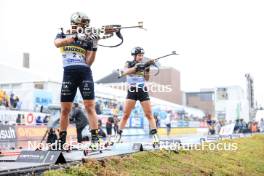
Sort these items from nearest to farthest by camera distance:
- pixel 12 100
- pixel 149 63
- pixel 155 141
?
pixel 155 141
pixel 149 63
pixel 12 100

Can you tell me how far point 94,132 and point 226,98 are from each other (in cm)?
4977

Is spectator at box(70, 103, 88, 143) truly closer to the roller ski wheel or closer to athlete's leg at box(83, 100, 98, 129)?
the roller ski wheel

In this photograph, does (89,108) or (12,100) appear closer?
(89,108)

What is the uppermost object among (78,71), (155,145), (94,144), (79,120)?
(78,71)

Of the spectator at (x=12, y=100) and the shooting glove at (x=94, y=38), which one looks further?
the spectator at (x=12, y=100)

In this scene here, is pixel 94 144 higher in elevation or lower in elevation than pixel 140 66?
lower

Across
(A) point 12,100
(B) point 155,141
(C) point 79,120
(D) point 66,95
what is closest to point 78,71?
(D) point 66,95

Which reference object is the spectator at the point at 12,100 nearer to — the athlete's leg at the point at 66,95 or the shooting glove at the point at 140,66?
the shooting glove at the point at 140,66

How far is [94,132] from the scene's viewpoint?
777 centimetres

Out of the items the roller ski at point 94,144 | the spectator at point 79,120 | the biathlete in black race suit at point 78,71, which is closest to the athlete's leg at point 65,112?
the biathlete in black race suit at point 78,71

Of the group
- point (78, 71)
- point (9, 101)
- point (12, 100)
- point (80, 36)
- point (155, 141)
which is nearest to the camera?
point (80, 36)

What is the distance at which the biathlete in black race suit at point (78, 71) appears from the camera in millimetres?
7562

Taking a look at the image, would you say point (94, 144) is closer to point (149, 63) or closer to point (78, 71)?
point (78, 71)

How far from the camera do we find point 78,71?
7.64m
